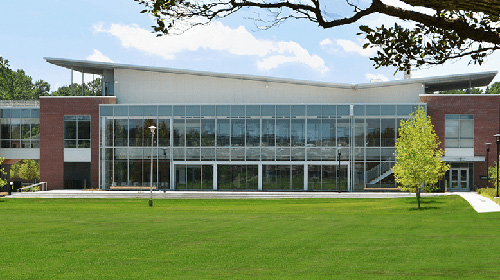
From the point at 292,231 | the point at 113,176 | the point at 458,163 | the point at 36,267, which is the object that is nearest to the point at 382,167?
the point at 458,163

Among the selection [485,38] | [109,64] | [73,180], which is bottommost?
[73,180]

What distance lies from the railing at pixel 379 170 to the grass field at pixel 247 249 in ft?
84.3

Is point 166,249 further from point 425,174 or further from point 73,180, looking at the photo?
point 73,180

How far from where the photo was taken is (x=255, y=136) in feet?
169

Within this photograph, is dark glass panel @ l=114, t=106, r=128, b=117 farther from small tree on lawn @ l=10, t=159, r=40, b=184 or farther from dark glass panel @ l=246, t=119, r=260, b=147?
small tree on lawn @ l=10, t=159, r=40, b=184

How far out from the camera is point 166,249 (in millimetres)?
15656

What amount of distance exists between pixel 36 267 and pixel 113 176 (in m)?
40.8

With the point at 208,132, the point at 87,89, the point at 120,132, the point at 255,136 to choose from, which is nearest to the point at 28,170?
the point at 120,132

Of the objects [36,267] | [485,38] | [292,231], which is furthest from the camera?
[292,231]

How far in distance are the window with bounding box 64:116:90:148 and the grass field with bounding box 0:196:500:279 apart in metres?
30.5

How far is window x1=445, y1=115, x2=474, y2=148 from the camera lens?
51.6 meters

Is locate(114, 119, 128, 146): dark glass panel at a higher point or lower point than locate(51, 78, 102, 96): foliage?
lower

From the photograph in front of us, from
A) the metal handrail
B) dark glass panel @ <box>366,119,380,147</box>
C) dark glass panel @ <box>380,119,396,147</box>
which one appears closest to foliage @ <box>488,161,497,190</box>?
the metal handrail

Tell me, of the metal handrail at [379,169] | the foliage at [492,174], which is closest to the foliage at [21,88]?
the metal handrail at [379,169]
